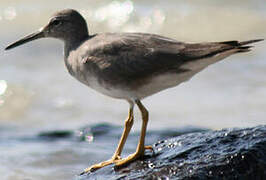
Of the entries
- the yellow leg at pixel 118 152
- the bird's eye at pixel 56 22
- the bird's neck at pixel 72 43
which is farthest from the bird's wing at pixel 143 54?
the bird's eye at pixel 56 22

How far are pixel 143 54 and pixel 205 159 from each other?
1.25m

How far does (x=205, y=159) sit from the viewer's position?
589cm

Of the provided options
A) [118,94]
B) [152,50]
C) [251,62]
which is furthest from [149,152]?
[251,62]

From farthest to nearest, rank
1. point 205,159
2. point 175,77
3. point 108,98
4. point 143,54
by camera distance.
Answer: point 108,98
point 143,54
point 175,77
point 205,159

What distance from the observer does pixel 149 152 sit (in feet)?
22.1

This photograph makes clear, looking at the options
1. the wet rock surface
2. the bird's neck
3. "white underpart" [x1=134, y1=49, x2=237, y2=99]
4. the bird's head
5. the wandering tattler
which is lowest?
the wet rock surface

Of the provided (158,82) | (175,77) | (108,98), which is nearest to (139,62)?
(158,82)

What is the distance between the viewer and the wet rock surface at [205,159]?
569cm

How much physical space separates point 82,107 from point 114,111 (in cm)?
71

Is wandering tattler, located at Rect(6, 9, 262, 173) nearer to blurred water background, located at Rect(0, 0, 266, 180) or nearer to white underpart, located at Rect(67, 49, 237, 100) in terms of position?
white underpart, located at Rect(67, 49, 237, 100)

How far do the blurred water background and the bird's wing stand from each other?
2795 millimetres

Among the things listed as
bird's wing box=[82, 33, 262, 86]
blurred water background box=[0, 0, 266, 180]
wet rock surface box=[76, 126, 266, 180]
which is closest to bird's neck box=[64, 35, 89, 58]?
bird's wing box=[82, 33, 262, 86]

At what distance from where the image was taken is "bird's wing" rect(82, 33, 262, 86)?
6152mm

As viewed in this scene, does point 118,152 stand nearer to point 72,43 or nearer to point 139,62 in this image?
point 139,62
